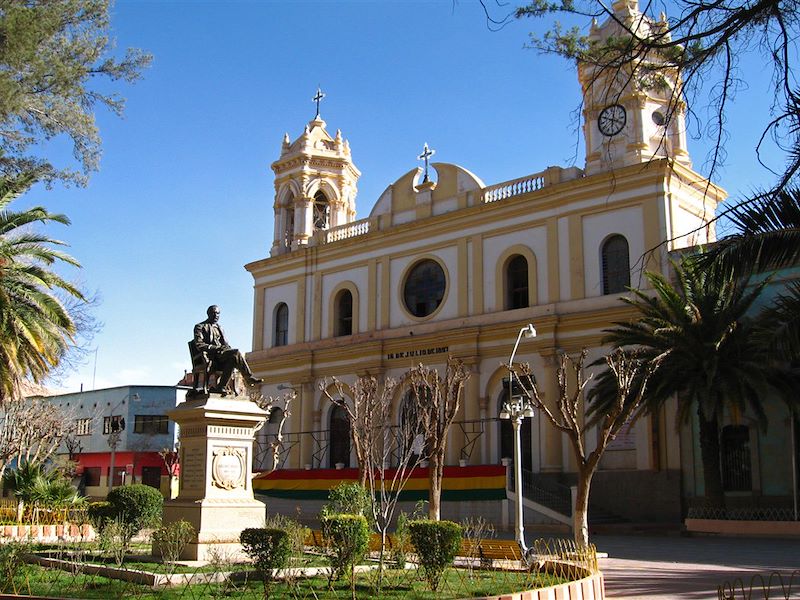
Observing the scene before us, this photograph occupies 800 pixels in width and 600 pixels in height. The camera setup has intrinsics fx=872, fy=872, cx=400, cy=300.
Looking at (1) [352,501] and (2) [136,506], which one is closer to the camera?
(2) [136,506]

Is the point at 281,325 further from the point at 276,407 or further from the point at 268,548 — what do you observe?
the point at 268,548

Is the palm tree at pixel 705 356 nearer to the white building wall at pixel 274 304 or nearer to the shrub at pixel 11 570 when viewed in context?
the shrub at pixel 11 570

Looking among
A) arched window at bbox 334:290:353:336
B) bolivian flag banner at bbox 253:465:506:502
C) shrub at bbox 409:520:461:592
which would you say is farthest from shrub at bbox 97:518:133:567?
arched window at bbox 334:290:353:336

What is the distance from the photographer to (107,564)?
1309 centimetres

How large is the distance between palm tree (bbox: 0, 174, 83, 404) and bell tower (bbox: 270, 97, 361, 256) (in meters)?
19.9

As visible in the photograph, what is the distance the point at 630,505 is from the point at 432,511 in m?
8.86

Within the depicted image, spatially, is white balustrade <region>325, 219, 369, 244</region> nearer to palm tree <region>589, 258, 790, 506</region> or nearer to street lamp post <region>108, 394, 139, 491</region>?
palm tree <region>589, 258, 790, 506</region>

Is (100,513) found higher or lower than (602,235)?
lower

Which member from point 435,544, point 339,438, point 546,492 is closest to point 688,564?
point 435,544

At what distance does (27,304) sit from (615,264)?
19.0 meters

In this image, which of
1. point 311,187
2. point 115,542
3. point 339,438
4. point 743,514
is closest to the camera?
point 115,542

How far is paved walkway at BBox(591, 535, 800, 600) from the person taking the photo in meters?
12.5

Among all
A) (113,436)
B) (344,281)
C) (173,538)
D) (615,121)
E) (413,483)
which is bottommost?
(173,538)

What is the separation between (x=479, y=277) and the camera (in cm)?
3378
